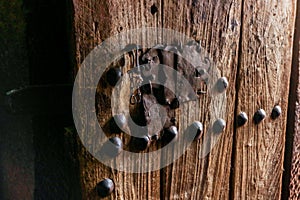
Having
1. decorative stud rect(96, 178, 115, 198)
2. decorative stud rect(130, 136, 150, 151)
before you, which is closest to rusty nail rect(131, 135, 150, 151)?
decorative stud rect(130, 136, 150, 151)

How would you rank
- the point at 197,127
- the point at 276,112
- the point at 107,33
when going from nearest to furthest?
the point at 107,33, the point at 197,127, the point at 276,112

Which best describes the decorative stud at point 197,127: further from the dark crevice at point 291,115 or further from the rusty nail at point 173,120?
the dark crevice at point 291,115

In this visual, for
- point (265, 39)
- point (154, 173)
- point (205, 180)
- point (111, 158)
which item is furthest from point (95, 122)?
point (265, 39)

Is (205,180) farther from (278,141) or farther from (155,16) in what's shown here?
(155,16)

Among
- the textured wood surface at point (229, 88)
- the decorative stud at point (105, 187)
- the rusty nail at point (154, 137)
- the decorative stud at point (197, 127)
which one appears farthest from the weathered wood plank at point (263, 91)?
the decorative stud at point (105, 187)

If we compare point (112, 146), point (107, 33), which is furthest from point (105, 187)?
point (107, 33)

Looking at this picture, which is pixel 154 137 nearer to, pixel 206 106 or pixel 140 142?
pixel 140 142
